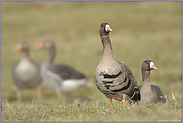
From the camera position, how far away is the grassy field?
5691 millimetres

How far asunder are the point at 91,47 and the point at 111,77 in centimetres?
2001

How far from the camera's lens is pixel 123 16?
37.4 m

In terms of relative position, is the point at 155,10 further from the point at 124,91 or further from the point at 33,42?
the point at 124,91

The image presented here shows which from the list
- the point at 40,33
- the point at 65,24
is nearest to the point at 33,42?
the point at 40,33

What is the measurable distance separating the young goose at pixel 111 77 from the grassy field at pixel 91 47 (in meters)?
0.34

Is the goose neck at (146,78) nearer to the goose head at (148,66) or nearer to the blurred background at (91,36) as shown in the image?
the goose head at (148,66)

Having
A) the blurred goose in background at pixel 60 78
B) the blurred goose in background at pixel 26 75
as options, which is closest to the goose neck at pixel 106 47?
the blurred goose in background at pixel 60 78

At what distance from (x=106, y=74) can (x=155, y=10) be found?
118 feet

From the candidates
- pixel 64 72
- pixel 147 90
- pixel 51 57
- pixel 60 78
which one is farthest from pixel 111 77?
pixel 51 57

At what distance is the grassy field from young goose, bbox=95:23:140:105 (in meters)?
0.34

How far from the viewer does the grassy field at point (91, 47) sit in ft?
18.7

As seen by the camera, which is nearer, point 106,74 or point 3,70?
point 106,74

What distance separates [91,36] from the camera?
2975 cm

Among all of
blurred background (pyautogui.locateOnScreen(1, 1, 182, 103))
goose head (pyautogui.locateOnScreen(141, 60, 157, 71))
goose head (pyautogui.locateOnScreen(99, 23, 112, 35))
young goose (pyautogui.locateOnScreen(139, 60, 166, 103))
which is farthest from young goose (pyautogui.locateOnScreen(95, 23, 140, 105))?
blurred background (pyautogui.locateOnScreen(1, 1, 182, 103))
